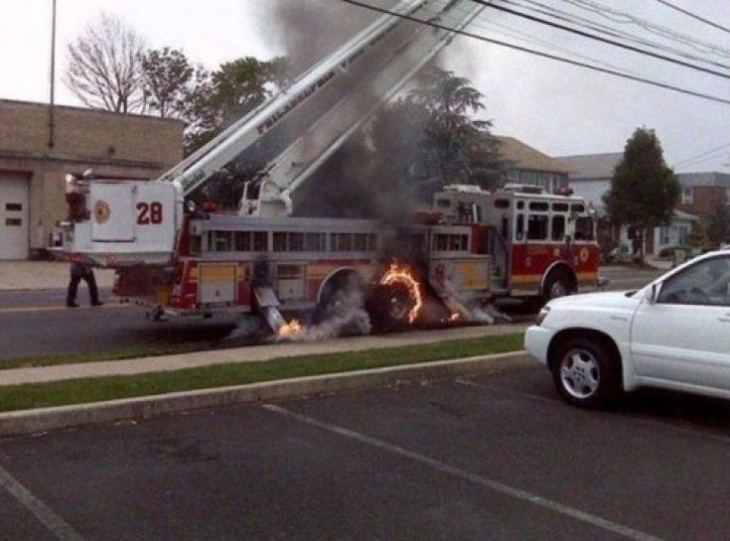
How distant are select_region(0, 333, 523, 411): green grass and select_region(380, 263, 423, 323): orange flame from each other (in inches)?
97.9

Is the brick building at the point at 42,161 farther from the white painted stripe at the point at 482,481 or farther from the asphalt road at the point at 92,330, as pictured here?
the white painted stripe at the point at 482,481

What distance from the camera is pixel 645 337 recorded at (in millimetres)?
7402

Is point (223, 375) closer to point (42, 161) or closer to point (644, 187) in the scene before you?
point (42, 161)

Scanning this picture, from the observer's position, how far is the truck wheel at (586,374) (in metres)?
7.65

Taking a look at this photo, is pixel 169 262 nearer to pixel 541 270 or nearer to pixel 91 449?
pixel 91 449

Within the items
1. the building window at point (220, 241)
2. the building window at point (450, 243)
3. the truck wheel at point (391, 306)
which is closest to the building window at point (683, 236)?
the building window at point (450, 243)

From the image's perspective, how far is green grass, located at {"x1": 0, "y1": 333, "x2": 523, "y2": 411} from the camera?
7.11 m

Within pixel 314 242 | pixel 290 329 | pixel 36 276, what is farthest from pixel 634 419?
pixel 36 276

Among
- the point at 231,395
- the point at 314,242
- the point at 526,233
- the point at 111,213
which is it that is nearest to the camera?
the point at 231,395

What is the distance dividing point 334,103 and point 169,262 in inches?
156

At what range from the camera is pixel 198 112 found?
47.9m

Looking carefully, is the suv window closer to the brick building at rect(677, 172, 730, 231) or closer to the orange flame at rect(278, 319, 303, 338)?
the orange flame at rect(278, 319, 303, 338)

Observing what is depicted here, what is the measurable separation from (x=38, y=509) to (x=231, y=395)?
2756 millimetres

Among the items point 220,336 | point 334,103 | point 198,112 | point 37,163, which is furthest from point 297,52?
point 198,112
